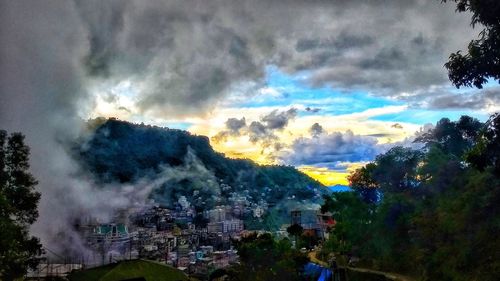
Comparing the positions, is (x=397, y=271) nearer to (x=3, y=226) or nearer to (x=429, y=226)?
(x=429, y=226)

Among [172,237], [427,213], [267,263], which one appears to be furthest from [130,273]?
[172,237]

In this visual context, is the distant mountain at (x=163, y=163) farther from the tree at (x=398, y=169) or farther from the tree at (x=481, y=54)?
the tree at (x=481, y=54)

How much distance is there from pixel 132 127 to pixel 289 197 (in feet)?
240

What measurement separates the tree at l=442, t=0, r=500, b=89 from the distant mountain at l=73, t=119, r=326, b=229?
14080 centimetres

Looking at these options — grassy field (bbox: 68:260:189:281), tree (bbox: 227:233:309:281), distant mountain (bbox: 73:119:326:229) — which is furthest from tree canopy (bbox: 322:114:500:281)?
distant mountain (bbox: 73:119:326:229)

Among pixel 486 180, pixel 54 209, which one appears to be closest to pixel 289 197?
pixel 54 209

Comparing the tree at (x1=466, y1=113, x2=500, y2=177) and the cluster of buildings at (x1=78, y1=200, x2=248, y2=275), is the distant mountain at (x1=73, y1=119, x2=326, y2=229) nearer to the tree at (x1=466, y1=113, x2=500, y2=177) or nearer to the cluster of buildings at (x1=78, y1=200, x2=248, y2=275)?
the cluster of buildings at (x1=78, y1=200, x2=248, y2=275)

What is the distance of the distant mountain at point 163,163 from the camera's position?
151 m

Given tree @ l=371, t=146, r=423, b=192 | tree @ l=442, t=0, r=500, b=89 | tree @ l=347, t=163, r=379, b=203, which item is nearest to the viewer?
tree @ l=442, t=0, r=500, b=89

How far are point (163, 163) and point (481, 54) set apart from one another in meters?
173

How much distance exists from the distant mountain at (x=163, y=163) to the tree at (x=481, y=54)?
14080 cm

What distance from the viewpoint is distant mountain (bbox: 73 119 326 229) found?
494 feet

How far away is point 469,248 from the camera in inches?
938

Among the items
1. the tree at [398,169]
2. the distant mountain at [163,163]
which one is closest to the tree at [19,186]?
Answer: the tree at [398,169]
